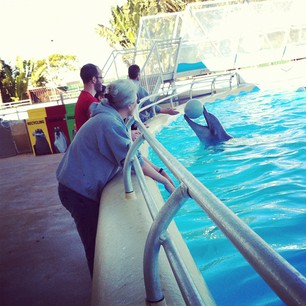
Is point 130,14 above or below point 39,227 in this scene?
above

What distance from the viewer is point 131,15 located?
3020 centimetres

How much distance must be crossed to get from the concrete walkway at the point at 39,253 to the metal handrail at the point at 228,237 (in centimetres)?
165

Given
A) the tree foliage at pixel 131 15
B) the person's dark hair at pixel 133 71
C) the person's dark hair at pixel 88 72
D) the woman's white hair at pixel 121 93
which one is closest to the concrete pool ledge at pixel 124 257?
the woman's white hair at pixel 121 93

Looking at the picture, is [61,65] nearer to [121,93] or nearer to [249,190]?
[249,190]

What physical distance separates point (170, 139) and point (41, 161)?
3.23m

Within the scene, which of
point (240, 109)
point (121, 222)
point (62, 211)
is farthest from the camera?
point (240, 109)

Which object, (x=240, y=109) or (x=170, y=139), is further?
(x=240, y=109)

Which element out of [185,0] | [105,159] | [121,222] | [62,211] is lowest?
[62,211]

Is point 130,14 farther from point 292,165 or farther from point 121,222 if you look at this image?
point 121,222

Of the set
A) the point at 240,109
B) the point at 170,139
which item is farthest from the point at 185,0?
the point at 170,139

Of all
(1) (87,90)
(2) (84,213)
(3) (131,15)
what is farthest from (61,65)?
(2) (84,213)

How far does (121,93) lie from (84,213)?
926 mm

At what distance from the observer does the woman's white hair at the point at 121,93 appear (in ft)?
7.97

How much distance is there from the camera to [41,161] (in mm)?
8406
